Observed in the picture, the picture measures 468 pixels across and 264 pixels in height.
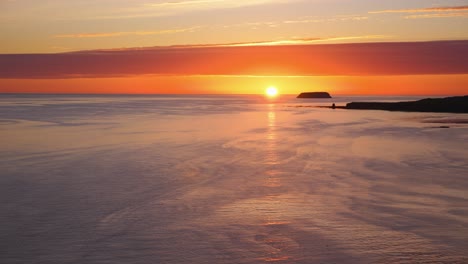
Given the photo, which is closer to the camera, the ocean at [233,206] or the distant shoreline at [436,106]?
the ocean at [233,206]

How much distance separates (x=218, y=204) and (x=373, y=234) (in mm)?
5269

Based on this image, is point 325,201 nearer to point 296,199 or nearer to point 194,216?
point 296,199

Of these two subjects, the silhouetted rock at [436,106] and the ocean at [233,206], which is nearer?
the ocean at [233,206]

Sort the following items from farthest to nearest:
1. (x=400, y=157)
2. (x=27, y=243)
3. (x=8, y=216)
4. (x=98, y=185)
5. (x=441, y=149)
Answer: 1. (x=441, y=149)
2. (x=400, y=157)
3. (x=98, y=185)
4. (x=8, y=216)
5. (x=27, y=243)

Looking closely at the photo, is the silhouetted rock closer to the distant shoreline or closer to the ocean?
the distant shoreline

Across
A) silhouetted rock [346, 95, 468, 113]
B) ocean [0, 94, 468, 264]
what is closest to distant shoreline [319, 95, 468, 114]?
silhouetted rock [346, 95, 468, 113]

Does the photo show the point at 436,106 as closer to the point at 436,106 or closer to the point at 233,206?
the point at 436,106

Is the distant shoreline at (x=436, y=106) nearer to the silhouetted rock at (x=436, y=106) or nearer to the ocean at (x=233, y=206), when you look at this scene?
the silhouetted rock at (x=436, y=106)

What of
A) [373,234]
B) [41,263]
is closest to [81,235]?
[41,263]

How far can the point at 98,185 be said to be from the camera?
2033cm

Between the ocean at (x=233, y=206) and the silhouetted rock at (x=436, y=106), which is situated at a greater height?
the silhouetted rock at (x=436, y=106)

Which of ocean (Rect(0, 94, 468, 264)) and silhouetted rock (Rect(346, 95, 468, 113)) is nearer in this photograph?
ocean (Rect(0, 94, 468, 264))

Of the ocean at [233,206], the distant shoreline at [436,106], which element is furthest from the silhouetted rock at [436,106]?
the ocean at [233,206]

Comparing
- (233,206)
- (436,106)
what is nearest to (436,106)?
(436,106)
